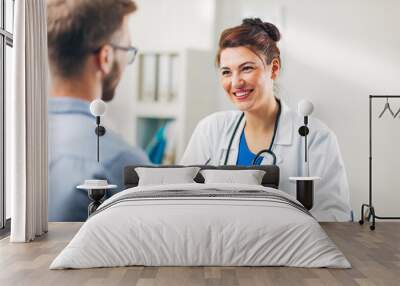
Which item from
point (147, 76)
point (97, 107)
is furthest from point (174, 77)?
point (97, 107)

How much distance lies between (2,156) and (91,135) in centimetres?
108

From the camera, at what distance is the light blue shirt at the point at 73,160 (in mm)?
7105

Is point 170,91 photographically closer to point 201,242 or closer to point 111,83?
point 111,83

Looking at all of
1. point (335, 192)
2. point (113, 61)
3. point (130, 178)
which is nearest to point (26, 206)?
point (130, 178)

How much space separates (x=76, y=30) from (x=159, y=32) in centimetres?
97

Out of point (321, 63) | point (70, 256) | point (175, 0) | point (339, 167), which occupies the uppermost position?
point (175, 0)

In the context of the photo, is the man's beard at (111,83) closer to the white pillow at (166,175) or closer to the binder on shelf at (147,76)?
the binder on shelf at (147,76)

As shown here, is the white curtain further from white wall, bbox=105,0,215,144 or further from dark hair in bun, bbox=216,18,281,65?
dark hair in bun, bbox=216,18,281,65

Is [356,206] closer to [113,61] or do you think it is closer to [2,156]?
[113,61]

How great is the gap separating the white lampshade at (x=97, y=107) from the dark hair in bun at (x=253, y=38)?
1.42 m

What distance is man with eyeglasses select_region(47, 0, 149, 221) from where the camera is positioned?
7.11 metres

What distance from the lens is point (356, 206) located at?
719cm

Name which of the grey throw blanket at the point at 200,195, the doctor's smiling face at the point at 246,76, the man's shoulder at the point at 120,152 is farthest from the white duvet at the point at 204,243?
the doctor's smiling face at the point at 246,76

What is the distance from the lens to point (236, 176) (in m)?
6.50
